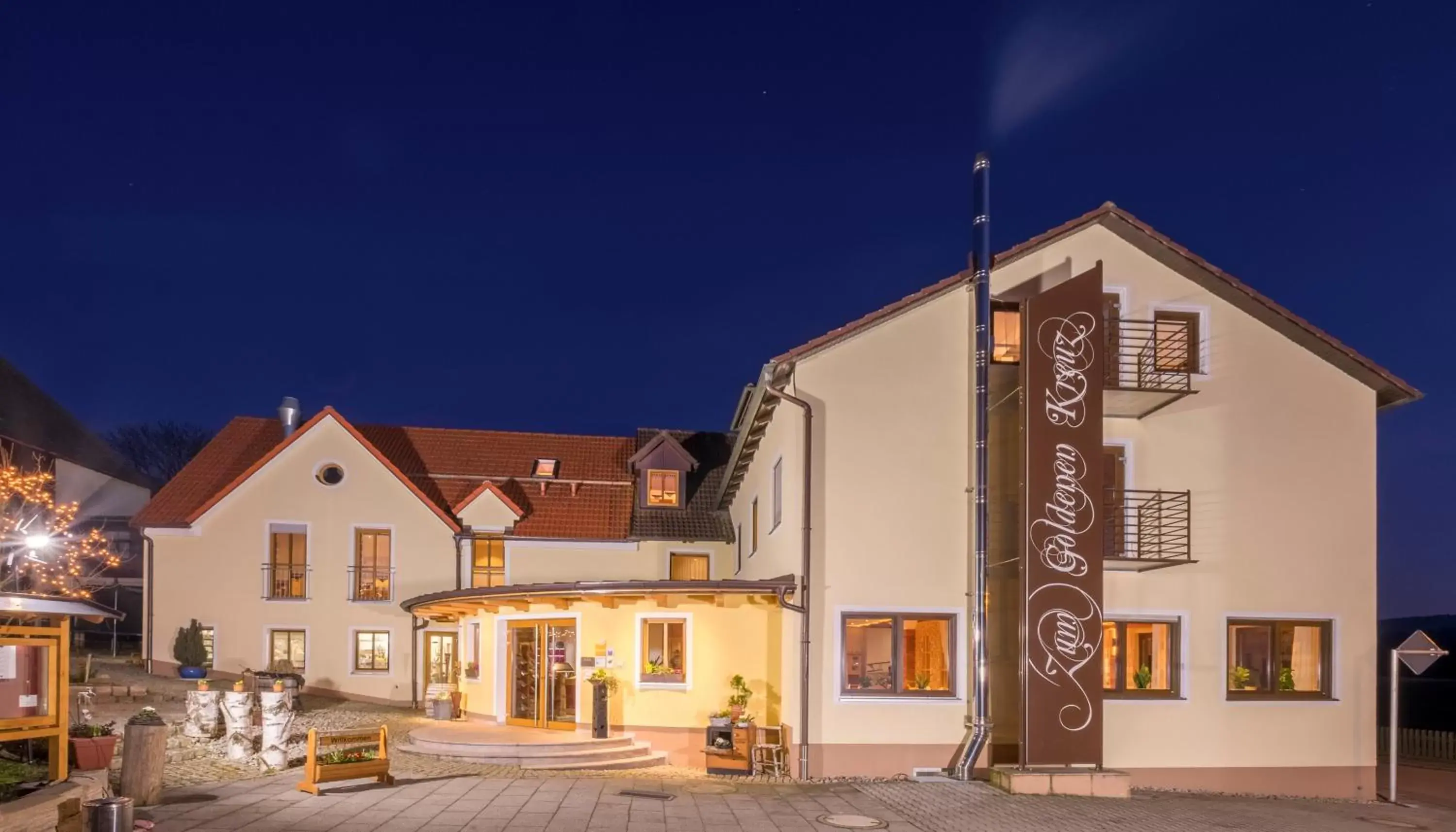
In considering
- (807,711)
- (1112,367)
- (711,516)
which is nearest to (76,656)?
(711,516)

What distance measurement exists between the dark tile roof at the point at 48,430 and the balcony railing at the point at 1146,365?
112 ft

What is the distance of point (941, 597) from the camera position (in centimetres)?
1570

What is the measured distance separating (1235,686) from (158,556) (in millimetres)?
24528

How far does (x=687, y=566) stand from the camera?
29.8 metres

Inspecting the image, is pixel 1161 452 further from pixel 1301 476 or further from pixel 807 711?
→ pixel 807 711

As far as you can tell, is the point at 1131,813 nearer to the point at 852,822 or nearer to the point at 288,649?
the point at 852,822

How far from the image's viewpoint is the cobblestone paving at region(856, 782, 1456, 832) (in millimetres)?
12438

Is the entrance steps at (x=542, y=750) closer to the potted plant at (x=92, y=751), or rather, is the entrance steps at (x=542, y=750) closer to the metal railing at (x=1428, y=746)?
the potted plant at (x=92, y=751)

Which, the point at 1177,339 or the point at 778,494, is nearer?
the point at 1177,339

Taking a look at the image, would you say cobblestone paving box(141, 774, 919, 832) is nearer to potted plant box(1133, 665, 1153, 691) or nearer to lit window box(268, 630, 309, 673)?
potted plant box(1133, 665, 1153, 691)

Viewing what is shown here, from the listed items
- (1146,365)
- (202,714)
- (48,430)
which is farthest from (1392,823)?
(48,430)

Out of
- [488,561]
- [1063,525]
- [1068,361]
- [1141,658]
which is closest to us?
[1063,525]

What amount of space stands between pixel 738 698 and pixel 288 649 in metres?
15.1

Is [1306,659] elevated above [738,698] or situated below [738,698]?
above
